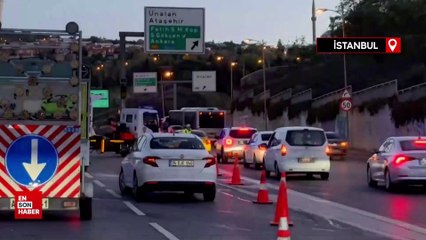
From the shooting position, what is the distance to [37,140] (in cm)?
1491

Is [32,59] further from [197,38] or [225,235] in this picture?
[197,38]

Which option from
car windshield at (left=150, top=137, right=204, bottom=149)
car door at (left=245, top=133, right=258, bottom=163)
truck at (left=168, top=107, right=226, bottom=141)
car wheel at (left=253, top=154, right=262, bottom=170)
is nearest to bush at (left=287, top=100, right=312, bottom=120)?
truck at (left=168, top=107, right=226, bottom=141)

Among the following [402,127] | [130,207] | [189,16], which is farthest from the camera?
[402,127]

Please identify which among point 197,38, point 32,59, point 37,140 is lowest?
point 37,140

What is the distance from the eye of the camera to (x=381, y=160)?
2439 centimetres

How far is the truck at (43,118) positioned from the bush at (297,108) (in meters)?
52.6

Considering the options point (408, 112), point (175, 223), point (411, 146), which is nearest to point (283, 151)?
point (411, 146)

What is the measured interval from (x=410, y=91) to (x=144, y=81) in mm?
29938

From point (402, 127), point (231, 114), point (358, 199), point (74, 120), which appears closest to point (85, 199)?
point (74, 120)

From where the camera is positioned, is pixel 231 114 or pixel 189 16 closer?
pixel 189 16

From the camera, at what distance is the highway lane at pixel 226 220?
1430 cm

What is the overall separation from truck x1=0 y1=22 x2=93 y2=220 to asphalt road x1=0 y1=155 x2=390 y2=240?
528mm

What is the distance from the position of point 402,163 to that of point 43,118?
36.4 ft

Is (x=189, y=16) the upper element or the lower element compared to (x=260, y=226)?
upper
